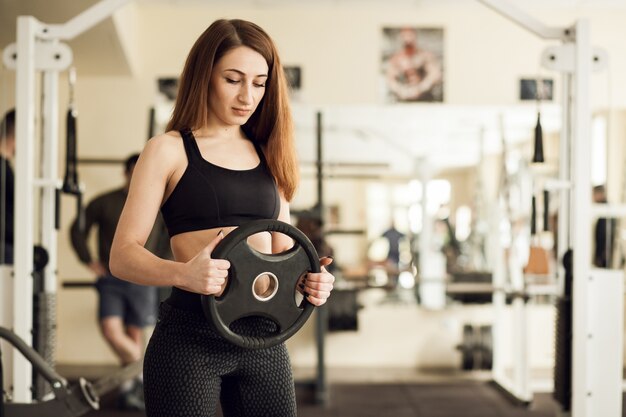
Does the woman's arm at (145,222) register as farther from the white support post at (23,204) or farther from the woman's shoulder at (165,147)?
the white support post at (23,204)

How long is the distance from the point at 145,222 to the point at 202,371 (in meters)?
0.28

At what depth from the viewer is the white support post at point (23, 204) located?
2.53 m

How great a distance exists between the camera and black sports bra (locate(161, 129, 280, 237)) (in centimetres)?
123

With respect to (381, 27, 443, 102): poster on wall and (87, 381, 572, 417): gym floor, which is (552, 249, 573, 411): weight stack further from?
(381, 27, 443, 102): poster on wall

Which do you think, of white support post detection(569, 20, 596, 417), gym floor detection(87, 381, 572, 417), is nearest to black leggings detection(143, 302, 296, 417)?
white support post detection(569, 20, 596, 417)

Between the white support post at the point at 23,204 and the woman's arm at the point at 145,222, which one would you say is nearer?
the woman's arm at the point at 145,222

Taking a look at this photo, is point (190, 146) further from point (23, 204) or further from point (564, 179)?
point (564, 179)

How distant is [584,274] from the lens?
8.70 ft

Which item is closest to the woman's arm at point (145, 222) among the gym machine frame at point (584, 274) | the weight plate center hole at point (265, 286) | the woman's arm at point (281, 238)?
the weight plate center hole at point (265, 286)

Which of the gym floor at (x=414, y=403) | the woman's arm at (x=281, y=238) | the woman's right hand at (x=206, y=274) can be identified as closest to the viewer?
the woman's right hand at (x=206, y=274)

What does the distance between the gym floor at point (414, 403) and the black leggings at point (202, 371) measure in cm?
270

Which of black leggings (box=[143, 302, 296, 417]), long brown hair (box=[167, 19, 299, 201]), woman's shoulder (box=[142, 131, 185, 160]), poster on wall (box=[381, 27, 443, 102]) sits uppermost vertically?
poster on wall (box=[381, 27, 443, 102])

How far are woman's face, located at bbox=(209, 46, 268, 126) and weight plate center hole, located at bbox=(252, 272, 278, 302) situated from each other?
31 cm

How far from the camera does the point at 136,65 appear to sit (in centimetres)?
523
